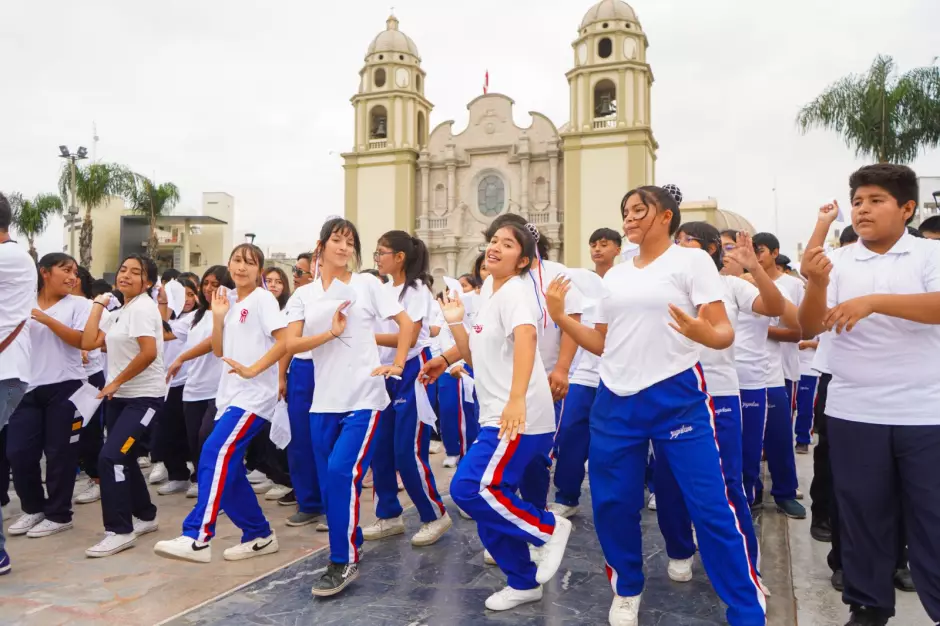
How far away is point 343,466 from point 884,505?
2436 millimetres

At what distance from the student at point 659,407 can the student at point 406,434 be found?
4.93 feet

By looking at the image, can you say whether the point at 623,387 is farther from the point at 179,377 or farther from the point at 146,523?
the point at 179,377

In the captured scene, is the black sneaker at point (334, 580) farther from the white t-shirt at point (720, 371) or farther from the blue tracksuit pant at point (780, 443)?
the blue tracksuit pant at point (780, 443)

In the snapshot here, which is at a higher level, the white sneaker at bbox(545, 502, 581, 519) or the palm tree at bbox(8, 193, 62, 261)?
the palm tree at bbox(8, 193, 62, 261)

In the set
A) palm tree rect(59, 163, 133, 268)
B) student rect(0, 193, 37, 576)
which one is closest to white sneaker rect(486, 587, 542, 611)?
student rect(0, 193, 37, 576)

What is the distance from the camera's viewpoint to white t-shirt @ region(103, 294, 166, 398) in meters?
4.57

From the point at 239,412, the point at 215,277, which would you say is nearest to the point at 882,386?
the point at 239,412

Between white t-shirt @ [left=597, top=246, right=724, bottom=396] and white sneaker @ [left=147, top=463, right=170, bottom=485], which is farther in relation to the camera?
white sneaker @ [left=147, top=463, right=170, bottom=485]

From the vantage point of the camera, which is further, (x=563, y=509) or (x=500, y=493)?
(x=563, y=509)

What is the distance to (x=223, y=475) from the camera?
3975 mm

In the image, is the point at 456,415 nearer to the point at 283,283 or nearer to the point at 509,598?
the point at 283,283

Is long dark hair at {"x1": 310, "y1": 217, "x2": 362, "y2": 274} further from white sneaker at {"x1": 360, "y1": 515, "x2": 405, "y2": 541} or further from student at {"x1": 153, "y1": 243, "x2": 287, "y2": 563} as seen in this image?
white sneaker at {"x1": 360, "y1": 515, "x2": 405, "y2": 541}

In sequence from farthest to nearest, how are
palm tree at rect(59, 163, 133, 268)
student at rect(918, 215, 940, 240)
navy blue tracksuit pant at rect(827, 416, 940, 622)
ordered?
palm tree at rect(59, 163, 133, 268), student at rect(918, 215, 940, 240), navy blue tracksuit pant at rect(827, 416, 940, 622)

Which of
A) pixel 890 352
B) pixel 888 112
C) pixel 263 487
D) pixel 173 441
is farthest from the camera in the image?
pixel 888 112
